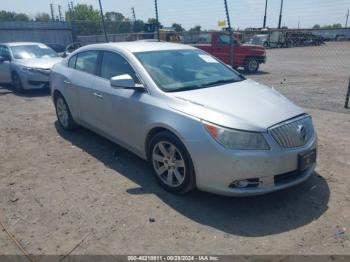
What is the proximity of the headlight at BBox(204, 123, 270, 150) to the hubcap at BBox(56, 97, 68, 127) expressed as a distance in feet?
11.8

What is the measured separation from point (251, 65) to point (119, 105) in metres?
12.5

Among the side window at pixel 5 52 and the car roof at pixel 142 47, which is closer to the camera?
the car roof at pixel 142 47

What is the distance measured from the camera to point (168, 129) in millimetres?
3594

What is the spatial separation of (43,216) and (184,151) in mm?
1592

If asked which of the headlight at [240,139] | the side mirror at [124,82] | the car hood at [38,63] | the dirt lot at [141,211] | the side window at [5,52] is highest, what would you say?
the side mirror at [124,82]

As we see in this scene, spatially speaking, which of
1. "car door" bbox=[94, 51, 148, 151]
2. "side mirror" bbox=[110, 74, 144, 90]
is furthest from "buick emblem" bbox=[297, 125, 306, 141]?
"side mirror" bbox=[110, 74, 144, 90]

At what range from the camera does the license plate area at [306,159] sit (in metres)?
3.40

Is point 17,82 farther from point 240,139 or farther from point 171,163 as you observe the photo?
point 240,139

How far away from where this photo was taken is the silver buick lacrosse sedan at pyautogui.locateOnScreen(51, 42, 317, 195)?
127 inches

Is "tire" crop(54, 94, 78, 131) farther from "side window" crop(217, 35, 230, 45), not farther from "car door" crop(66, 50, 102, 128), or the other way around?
"side window" crop(217, 35, 230, 45)

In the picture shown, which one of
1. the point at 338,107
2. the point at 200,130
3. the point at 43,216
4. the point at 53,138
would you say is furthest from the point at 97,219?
the point at 338,107

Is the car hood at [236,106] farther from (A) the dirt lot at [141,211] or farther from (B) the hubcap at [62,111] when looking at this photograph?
(B) the hubcap at [62,111]

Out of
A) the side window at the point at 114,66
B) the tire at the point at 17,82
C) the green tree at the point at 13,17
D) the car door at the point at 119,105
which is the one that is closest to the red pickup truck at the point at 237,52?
the tire at the point at 17,82

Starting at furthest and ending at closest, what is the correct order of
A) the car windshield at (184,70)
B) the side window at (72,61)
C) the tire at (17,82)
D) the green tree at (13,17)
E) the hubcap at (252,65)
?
the green tree at (13,17) → the hubcap at (252,65) → the tire at (17,82) → the side window at (72,61) → the car windshield at (184,70)
